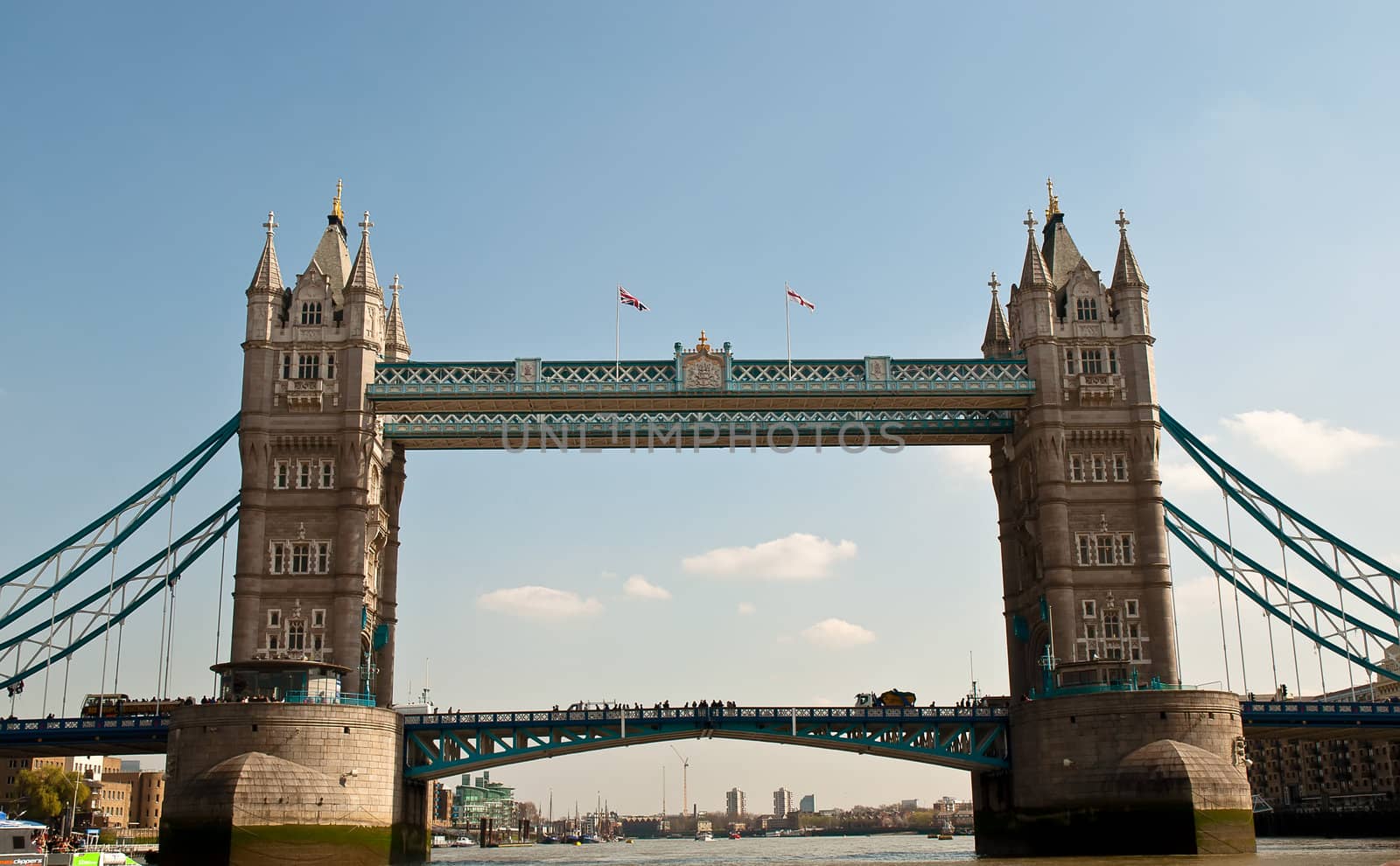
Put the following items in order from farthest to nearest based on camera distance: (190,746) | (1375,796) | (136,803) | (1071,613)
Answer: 1. (136,803)
2. (1375,796)
3. (1071,613)
4. (190,746)

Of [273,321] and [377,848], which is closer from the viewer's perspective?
[377,848]

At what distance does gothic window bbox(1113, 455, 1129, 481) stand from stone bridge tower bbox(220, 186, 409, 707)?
124 feet

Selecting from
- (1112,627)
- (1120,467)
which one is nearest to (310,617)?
(1112,627)

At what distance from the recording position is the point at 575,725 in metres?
69.3

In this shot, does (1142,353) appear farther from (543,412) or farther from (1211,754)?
(543,412)

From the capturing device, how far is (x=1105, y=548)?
70.6 m

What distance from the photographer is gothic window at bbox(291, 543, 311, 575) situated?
225 feet

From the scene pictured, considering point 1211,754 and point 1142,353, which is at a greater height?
point 1142,353

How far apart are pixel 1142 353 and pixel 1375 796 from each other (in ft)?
253

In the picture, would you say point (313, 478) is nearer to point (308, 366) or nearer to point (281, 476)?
point (281, 476)

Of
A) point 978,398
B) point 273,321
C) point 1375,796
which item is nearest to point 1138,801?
point 978,398

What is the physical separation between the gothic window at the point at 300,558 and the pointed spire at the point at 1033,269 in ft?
129

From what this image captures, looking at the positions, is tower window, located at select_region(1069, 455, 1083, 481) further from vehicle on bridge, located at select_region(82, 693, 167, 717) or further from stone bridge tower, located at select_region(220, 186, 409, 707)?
vehicle on bridge, located at select_region(82, 693, 167, 717)

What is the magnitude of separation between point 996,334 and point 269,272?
137 ft
